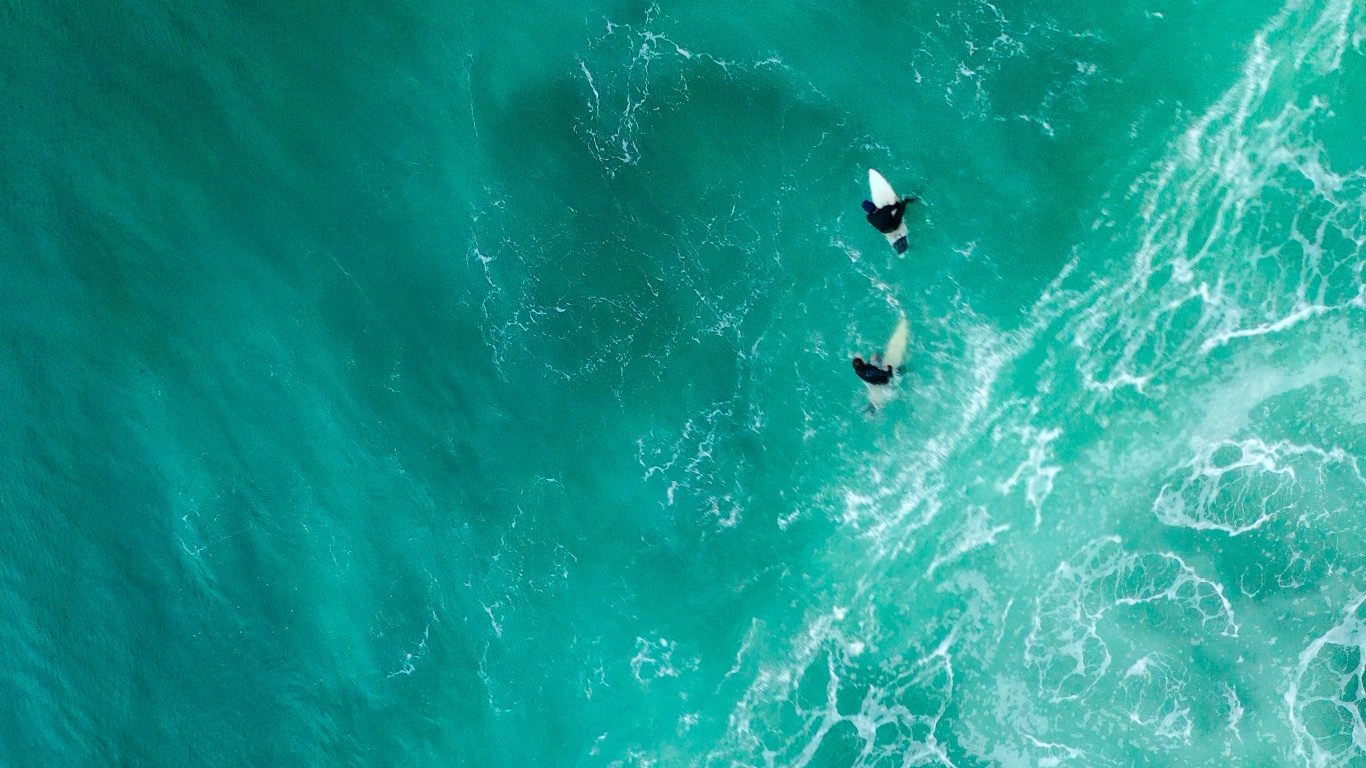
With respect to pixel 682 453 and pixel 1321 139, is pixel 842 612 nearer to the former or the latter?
pixel 682 453

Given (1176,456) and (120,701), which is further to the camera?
(120,701)

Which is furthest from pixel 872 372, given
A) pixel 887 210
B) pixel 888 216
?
pixel 887 210

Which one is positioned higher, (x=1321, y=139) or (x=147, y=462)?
(x=147, y=462)

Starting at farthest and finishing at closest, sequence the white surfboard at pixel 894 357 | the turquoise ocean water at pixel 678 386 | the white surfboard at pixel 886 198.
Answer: the white surfboard at pixel 894 357, the white surfboard at pixel 886 198, the turquoise ocean water at pixel 678 386

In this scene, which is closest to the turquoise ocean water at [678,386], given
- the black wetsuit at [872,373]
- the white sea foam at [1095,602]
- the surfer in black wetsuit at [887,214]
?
the white sea foam at [1095,602]

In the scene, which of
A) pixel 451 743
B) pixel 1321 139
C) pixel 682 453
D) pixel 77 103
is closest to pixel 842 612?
pixel 682 453

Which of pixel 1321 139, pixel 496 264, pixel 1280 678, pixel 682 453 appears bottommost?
pixel 1280 678

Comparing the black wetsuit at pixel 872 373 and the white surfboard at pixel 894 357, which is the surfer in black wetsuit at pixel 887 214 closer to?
the white surfboard at pixel 894 357

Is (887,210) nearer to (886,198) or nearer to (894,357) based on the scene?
(886,198)
